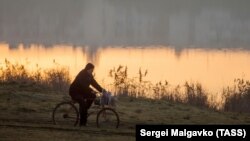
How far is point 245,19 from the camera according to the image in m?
147

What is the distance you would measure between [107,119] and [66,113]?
1066mm

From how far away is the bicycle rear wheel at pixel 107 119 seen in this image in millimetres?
17844

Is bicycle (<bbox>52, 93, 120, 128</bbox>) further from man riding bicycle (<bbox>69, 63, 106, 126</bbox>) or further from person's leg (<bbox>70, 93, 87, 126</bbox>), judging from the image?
man riding bicycle (<bbox>69, 63, 106, 126</bbox>)

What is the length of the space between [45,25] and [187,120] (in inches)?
4722

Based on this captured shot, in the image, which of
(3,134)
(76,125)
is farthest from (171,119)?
(3,134)

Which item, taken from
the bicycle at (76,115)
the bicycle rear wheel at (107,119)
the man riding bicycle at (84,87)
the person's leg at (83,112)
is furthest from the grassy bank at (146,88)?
the man riding bicycle at (84,87)

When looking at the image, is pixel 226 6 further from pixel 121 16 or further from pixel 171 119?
pixel 171 119

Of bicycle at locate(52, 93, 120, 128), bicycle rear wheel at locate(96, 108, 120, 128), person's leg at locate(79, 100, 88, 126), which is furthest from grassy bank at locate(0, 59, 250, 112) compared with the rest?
person's leg at locate(79, 100, 88, 126)

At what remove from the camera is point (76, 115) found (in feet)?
57.6

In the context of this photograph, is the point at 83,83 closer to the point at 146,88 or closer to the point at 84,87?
the point at 84,87

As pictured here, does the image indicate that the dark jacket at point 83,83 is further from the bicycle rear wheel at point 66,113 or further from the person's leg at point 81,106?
the bicycle rear wheel at point 66,113

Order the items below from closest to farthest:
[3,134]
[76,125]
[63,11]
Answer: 1. [3,134]
2. [76,125]
3. [63,11]

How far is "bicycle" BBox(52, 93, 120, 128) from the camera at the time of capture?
17562mm

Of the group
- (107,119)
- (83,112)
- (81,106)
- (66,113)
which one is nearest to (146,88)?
(107,119)
